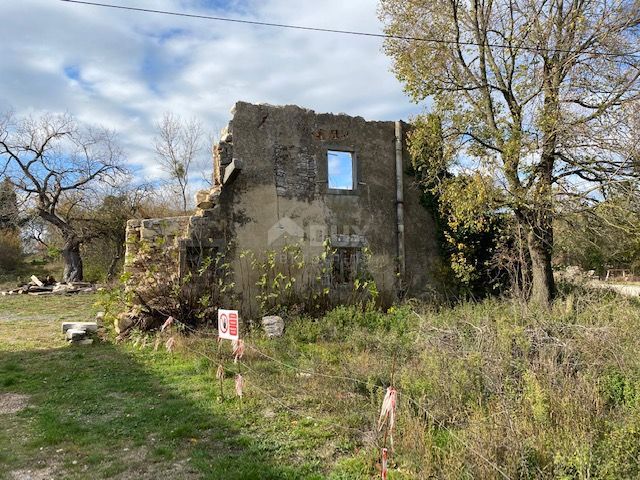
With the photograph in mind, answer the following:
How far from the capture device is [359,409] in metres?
5.68

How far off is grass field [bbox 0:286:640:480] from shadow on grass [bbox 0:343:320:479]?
0.07 feet

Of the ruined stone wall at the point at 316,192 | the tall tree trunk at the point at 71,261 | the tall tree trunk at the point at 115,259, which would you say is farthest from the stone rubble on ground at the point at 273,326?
the tall tree trunk at the point at 71,261

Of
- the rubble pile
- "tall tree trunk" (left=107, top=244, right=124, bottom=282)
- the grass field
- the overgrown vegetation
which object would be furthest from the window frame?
"tall tree trunk" (left=107, top=244, right=124, bottom=282)

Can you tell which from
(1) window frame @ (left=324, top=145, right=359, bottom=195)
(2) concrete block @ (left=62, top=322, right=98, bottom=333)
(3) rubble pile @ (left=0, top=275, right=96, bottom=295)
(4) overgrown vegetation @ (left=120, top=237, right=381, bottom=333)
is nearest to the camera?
(4) overgrown vegetation @ (left=120, top=237, right=381, bottom=333)

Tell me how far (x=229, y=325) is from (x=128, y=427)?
1784 millimetres

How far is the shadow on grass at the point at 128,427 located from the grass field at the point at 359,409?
0.02m

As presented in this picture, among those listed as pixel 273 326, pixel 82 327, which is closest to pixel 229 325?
pixel 273 326

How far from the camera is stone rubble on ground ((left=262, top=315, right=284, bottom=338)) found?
1061 centimetres

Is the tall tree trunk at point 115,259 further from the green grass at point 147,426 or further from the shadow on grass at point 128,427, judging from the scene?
the shadow on grass at point 128,427

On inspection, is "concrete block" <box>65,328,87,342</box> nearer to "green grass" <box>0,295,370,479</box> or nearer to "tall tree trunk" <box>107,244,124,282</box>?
"green grass" <box>0,295,370,479</box>

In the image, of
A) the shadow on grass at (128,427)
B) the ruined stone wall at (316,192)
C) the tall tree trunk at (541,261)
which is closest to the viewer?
the shadow on grass at (128,427)

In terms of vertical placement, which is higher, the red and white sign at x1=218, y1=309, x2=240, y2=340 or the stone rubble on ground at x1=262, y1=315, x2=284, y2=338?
the red and white sign at x1=218, y1=309, x2=240, y2=340

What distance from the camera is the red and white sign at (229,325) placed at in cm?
681

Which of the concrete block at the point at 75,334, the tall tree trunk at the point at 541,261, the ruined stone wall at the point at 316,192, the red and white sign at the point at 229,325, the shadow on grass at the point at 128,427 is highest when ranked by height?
the ruined stone wall at the point at 316,192
